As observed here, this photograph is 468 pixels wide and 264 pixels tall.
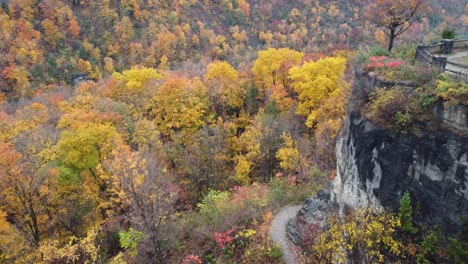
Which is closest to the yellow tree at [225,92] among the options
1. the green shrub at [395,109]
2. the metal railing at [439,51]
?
the metal railing at [439,51]

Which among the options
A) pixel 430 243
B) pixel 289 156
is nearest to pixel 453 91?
pixel 430 243

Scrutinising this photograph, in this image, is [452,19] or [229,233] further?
[452,19]

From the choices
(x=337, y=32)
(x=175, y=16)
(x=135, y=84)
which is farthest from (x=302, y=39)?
(x=135, y=84)

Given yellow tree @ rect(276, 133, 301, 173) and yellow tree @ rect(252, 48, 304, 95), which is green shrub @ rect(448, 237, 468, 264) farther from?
yellow tree @ rect(252, 48, 304, 95)

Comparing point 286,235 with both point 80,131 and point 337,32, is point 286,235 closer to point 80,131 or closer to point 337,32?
point 80,131

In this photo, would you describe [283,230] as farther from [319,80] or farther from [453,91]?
[319,80]

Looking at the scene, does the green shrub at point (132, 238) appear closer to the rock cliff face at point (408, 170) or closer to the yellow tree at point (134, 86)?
the rock cliff face at point (408, 170)
